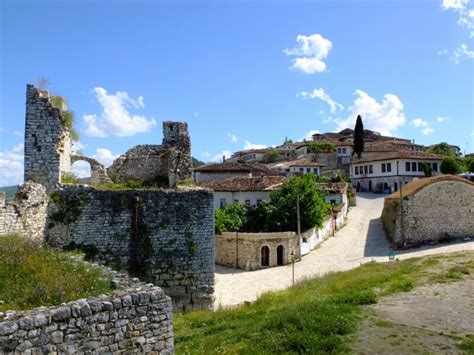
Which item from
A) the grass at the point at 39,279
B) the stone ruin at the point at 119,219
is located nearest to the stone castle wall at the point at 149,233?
the stone ruin at the point at 119,219

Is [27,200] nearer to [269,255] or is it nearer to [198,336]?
[198,336]

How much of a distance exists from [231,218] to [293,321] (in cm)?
2136

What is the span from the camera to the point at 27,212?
12.0 m

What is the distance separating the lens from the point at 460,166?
53.8 meters

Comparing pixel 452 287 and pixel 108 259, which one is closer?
pixel 108 259

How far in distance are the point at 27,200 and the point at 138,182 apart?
Result: 5854 mm

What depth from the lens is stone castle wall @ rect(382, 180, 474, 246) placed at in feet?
102

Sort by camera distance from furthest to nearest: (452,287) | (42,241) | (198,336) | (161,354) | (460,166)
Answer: (460,166) < (452,287) < (42,241) < (198,336) < (161,354)

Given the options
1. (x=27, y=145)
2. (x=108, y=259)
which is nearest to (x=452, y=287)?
(x=108, y=259)

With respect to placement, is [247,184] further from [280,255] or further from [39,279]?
[39,279]

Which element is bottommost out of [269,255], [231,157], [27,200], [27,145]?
[269,255]

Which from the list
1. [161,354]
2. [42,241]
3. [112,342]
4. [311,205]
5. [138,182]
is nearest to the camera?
[112,342]

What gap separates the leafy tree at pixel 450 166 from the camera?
2064 inches

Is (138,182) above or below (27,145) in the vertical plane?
below
